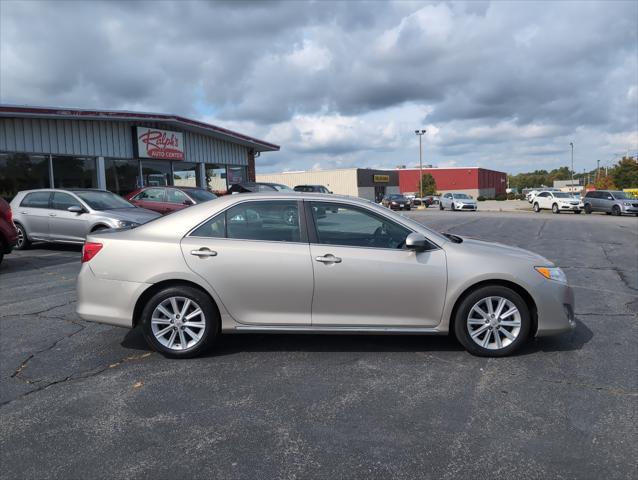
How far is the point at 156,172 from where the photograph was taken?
21.4 meters

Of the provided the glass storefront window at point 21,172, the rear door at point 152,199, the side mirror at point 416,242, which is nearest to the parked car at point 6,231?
the rear door at point 152,199

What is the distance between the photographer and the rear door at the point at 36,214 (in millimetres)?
11594

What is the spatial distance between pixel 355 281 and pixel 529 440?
1855 millimetres

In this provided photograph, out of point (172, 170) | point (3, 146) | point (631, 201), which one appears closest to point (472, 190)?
point (631, 201)

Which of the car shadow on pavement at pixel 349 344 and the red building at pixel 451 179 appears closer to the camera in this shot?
the car shadow on pavement at pixel 349 344

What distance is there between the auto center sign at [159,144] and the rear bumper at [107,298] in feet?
53.5

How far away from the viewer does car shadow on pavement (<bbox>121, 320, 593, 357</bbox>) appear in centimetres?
488

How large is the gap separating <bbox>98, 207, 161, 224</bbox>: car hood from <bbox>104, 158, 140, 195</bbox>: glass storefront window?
821cm

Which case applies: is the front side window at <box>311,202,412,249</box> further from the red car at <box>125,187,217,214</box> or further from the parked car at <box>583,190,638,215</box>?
the parked car at <box>583,190,638,215</box>

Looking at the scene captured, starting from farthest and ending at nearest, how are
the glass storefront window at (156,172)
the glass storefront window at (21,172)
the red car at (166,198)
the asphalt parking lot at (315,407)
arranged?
1. the glass storefront window at (156,172)
2. the glass storefront window at (21,172)
3. the red car at (166,198)
4. the asphalt parking lot at (315,407)

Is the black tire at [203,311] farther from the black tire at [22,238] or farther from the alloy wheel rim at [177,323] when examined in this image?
the black tire at [22,238]

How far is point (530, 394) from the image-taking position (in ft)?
12.7

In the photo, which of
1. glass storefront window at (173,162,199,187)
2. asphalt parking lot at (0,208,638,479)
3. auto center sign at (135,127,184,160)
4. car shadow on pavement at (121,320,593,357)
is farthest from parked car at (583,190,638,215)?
car shadow on pavement at (121,320,593,357)

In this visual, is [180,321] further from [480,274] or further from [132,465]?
[480,274]
